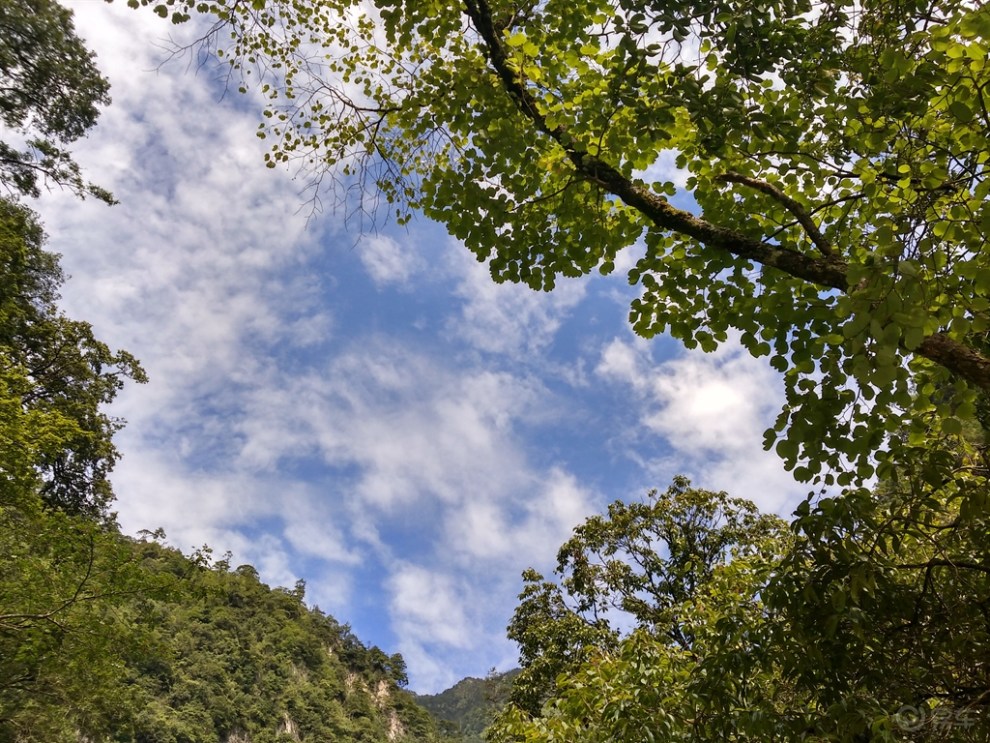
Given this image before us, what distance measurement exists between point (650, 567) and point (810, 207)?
1363 centimetres

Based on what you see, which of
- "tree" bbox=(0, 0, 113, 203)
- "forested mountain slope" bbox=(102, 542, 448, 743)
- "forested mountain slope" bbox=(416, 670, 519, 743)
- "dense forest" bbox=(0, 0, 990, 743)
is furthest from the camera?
"forested mountain slope" bbox=(416, 670, 519, 743)

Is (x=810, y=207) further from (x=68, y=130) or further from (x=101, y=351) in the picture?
(x=101, y=351)

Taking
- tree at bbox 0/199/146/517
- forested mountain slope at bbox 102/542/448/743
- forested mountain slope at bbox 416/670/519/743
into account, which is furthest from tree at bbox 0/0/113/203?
forested mountain slope at bbox 416/670/519/743

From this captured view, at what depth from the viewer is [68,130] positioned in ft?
46.5

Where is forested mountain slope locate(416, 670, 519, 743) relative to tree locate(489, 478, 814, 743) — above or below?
above

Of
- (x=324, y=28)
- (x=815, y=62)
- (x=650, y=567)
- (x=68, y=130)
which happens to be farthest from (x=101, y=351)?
(x=815, y=62)

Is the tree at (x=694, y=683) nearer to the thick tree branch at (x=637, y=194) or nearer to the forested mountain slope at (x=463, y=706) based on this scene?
the thick tree branch at (x=637, y=194)

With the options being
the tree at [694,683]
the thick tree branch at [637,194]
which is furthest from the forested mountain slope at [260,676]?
the thick tree branch at [637,194]

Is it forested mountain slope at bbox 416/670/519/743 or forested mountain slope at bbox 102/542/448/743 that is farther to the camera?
forested mountain slope at bbox 416/670/519/743

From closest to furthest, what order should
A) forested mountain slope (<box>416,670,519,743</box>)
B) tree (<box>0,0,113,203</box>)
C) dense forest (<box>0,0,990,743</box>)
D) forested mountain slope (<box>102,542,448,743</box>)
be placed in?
1. dense forest (<box>0,0,990,743</box>)
2. tree (<box>0,0,113,203</box>)
3. forested mountain slope (<box>102,542,448,743</box>)
4. forested mountain slope (<box>416,670,519,743</box>)

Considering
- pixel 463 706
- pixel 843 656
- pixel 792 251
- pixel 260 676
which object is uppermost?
pixel 463 706

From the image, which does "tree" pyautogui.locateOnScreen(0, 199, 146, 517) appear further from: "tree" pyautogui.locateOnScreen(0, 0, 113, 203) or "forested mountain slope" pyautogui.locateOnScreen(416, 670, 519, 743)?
"forested mountain slope" pyautogui.locateOnScreen(416, 670, 519, 743)

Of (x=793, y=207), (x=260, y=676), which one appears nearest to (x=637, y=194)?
(x=793, y=207)

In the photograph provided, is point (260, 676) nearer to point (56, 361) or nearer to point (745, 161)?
point (56, 361)
